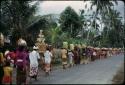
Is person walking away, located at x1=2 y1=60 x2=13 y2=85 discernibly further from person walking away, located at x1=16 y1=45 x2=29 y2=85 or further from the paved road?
the paved road

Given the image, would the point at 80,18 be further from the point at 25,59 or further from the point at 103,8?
the point at 25,59

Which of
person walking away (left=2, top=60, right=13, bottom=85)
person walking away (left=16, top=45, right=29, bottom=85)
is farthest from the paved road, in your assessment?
person walking away (left=2, top=60, right=13, bottom=85)

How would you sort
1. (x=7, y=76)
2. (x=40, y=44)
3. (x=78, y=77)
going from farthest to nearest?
(x=40, y=44)
(x=78, y=77)
(x=7, y=76)

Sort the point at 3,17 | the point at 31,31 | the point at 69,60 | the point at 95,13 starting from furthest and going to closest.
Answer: the point at 95,13 → the point at 69,60 → the point at 31,31 → the point at 3,17

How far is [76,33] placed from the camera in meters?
81.8

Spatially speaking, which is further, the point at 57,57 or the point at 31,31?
the point at 57,57

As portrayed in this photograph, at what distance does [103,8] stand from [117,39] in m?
47.7

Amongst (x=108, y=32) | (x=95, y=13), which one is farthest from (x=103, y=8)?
(x=108, y=32)

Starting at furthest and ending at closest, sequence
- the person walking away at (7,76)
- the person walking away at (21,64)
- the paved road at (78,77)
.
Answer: the paved road at (78,77) → the person walking away at (21,64) → the person walking away at (7,76)

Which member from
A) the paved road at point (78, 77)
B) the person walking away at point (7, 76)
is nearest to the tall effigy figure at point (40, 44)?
the paved road at point (78, 77)

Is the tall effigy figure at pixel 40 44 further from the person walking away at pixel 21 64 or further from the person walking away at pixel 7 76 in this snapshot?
the person walking away at pixel 7 76

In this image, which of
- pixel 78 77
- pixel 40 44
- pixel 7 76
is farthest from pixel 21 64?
pixel 40 44

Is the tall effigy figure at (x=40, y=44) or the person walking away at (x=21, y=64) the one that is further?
the tall effigy figure at (x=40, y=44)

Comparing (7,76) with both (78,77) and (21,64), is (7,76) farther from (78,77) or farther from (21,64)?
(78,77)
